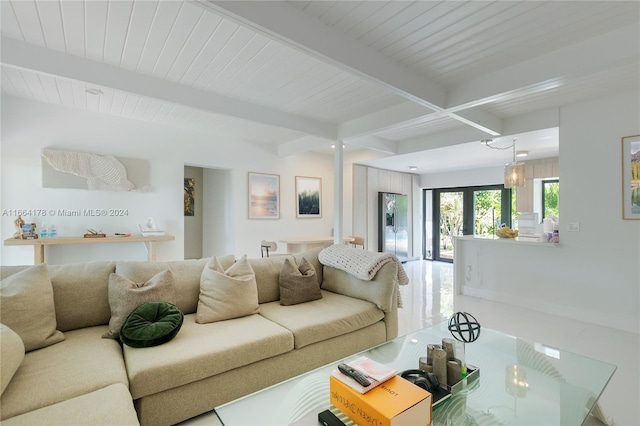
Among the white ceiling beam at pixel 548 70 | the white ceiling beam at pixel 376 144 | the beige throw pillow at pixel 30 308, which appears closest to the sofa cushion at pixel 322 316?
the beige throw pillow at pixel 30 308

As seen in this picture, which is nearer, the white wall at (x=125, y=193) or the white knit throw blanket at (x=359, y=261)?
the white knit throw blanket at (x=359, y=261)

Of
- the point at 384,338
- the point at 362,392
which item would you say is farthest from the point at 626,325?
the point at 362,392

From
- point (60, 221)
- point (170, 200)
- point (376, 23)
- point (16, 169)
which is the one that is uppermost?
point (376, 23)

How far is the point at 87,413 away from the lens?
3.79ft

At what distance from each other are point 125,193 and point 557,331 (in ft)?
18.9

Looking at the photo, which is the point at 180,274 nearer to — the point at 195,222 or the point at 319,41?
the point at 319,41

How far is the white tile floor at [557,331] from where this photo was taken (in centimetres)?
199

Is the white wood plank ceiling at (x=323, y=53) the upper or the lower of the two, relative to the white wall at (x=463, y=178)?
upper

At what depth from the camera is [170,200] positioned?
483 cm

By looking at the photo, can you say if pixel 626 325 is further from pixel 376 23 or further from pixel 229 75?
pixel 229 75

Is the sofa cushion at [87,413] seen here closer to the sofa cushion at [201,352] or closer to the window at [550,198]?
the sofa cushion at [201,352]

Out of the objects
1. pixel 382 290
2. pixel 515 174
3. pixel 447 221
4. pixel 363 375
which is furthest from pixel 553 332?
pixel 447 221

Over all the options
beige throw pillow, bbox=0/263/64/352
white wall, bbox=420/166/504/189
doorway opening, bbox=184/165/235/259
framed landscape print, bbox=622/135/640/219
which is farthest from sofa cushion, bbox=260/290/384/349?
white wall, bbox=420/166/504/189

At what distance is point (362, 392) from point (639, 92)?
432cm
